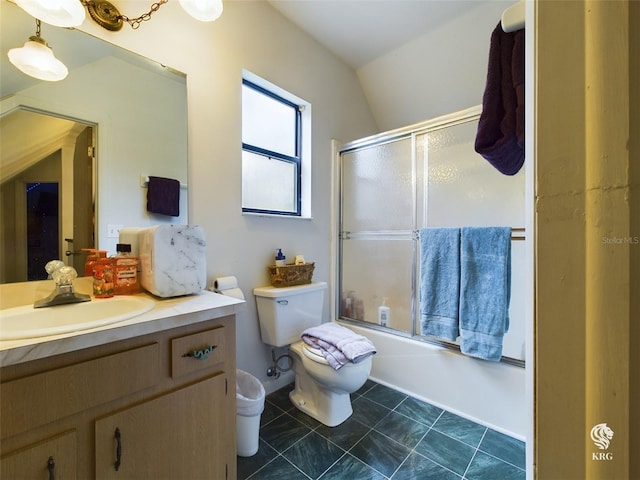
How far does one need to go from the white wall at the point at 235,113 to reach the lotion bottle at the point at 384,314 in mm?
524

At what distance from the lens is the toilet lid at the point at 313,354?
1.43 meters

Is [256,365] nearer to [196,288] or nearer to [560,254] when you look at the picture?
[196,288]

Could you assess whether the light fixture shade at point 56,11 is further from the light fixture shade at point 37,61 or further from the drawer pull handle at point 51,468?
the drawer pull handle at point 51,468

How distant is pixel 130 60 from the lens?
3.97 ft

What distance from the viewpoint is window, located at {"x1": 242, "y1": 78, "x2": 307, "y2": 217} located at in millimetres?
1825

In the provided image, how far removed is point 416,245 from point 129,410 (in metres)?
1.70

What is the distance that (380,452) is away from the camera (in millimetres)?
1312

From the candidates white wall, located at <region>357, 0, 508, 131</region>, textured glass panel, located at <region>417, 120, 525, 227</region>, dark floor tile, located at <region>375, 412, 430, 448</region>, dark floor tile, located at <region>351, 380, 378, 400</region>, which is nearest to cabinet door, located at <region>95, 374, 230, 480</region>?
dark floor tile, located at <region>375, 412, 430, 448</region>

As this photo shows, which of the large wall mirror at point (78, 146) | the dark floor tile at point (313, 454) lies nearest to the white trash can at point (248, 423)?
the dark floor tile at point (313, 454)

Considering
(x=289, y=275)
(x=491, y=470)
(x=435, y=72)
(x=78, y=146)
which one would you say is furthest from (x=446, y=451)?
(x=435, y=72)

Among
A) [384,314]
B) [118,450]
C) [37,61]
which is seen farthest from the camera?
[384,314]

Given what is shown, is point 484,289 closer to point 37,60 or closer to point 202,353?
point 202,353

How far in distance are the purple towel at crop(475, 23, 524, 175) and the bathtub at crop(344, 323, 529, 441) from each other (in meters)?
1.25

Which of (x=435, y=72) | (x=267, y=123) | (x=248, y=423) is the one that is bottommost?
(x=248, y=423)
